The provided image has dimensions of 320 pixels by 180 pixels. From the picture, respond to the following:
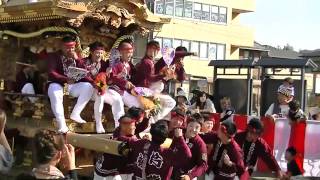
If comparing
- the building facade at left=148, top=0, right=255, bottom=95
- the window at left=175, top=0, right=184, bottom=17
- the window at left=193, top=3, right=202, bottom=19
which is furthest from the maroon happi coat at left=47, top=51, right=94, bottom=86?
the window at left=193, top=3, right=202, bottom=19

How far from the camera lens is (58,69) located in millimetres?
7730

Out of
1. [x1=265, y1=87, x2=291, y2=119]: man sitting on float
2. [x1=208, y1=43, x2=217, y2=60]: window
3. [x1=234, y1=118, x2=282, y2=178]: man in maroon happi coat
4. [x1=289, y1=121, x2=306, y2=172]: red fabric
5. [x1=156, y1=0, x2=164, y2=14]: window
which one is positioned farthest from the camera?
[x1=208, y1=43, x2=217, y2=60]: window

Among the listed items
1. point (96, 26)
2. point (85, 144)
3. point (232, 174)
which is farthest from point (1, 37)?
point (232, 174)

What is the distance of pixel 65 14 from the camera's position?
7.79m

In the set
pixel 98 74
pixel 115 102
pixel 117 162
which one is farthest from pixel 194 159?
pixel 98 74

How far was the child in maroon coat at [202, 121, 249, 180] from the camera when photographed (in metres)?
5.92

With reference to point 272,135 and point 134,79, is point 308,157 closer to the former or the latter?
point 272,135

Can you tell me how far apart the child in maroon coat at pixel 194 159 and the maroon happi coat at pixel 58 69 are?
7.46 ft

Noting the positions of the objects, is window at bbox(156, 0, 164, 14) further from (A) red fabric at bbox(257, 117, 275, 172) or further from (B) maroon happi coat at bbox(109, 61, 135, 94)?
(B) maroon happi coat at bbox(109, 61, 135, 94)

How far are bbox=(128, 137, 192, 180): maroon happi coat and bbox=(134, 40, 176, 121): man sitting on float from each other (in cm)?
272

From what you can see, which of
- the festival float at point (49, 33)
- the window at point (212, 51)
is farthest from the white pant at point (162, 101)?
the window at point (212, 51)

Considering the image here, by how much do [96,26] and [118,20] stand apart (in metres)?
0.56

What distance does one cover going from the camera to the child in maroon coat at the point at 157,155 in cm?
530

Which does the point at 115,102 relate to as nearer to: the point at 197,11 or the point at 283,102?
A: the point at 283,102
